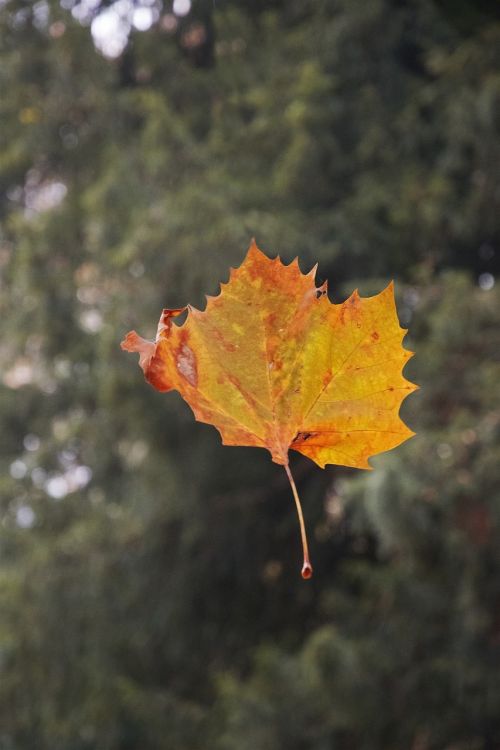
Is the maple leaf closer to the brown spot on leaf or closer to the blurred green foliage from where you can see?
the brown spot on leaf

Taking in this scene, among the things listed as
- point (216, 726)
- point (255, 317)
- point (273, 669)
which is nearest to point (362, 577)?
point (273, 669)

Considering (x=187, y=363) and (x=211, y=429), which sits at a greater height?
(x=211, y=429)

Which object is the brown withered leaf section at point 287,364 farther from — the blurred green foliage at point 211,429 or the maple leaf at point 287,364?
the blurred green foliage at point 211,429

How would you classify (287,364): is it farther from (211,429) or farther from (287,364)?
(211,429)

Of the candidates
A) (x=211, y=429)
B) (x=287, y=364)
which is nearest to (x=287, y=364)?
(x=287, y=364)

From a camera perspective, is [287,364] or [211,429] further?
[211,429]
